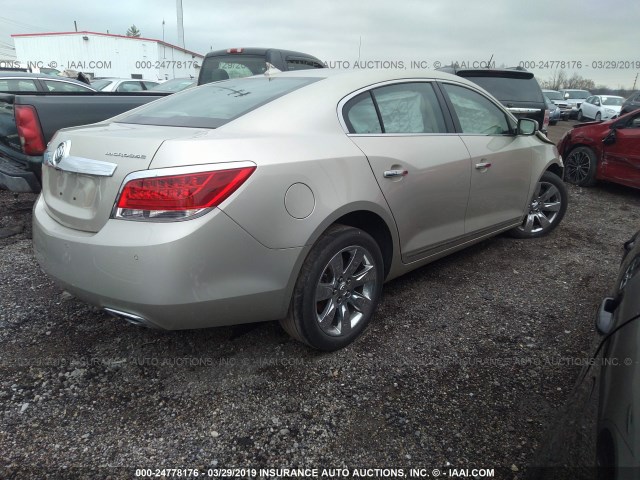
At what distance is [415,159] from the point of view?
286cm

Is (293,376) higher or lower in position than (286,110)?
lower

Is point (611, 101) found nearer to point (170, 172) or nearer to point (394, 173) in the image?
point (394, 173)

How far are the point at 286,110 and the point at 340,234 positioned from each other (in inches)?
27.6

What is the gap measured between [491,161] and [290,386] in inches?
88.7

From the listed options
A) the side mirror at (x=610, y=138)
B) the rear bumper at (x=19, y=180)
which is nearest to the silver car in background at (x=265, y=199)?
the rear bumper at (x=19, y=180)

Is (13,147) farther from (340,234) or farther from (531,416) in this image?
(531,416)

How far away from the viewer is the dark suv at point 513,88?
7383 mm

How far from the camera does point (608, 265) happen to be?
4.09m

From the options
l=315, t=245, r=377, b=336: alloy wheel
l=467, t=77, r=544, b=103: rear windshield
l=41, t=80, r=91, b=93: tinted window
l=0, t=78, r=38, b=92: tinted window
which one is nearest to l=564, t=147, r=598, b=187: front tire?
l=467, t=77, r=544, b=103: rear windshield

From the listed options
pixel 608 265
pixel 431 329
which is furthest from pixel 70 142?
pixel 608 265

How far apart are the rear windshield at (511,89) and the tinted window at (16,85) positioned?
6.91 meters

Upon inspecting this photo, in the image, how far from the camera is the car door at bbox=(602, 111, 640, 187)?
21.0ft

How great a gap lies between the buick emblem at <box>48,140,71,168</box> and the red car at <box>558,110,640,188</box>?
690 cm

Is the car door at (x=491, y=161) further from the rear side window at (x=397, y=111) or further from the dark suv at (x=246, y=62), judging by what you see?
the dark suv at (x=246, y=62)
